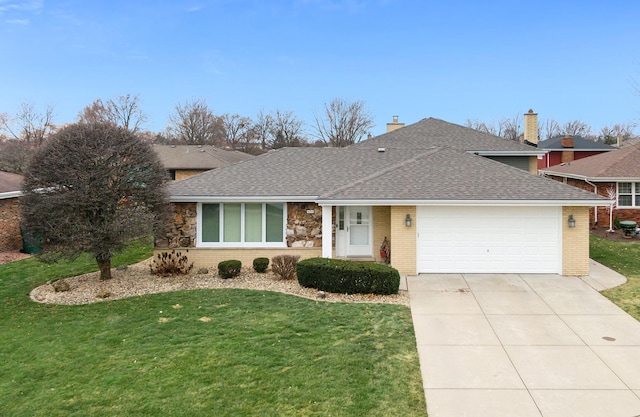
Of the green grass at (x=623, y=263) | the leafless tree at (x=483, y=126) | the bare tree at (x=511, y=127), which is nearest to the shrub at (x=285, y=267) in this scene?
the green grass at (x=623, y=263)

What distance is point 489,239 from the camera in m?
12.0

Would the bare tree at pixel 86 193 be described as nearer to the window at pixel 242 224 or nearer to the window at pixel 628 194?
the window at pixel 242 224

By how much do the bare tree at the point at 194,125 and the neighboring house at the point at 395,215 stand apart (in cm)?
4633

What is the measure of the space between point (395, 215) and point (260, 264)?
4282 mm

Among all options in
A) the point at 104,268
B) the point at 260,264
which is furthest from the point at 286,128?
the point at 104,268

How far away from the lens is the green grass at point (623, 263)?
9.42 metres

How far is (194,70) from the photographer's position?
131 feet

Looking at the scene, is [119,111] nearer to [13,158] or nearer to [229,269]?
[13,158]

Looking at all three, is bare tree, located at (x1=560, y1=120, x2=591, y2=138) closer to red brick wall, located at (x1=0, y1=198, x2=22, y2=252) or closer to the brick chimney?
the brick chimney

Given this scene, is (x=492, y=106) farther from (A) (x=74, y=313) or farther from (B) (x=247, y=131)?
(A) (x=74, y=313)

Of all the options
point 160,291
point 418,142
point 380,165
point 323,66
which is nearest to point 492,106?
point 323,66

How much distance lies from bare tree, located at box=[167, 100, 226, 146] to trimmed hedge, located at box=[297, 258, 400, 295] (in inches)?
2046

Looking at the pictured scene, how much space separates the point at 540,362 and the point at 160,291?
8.79 metres

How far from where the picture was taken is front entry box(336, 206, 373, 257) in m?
13.7
